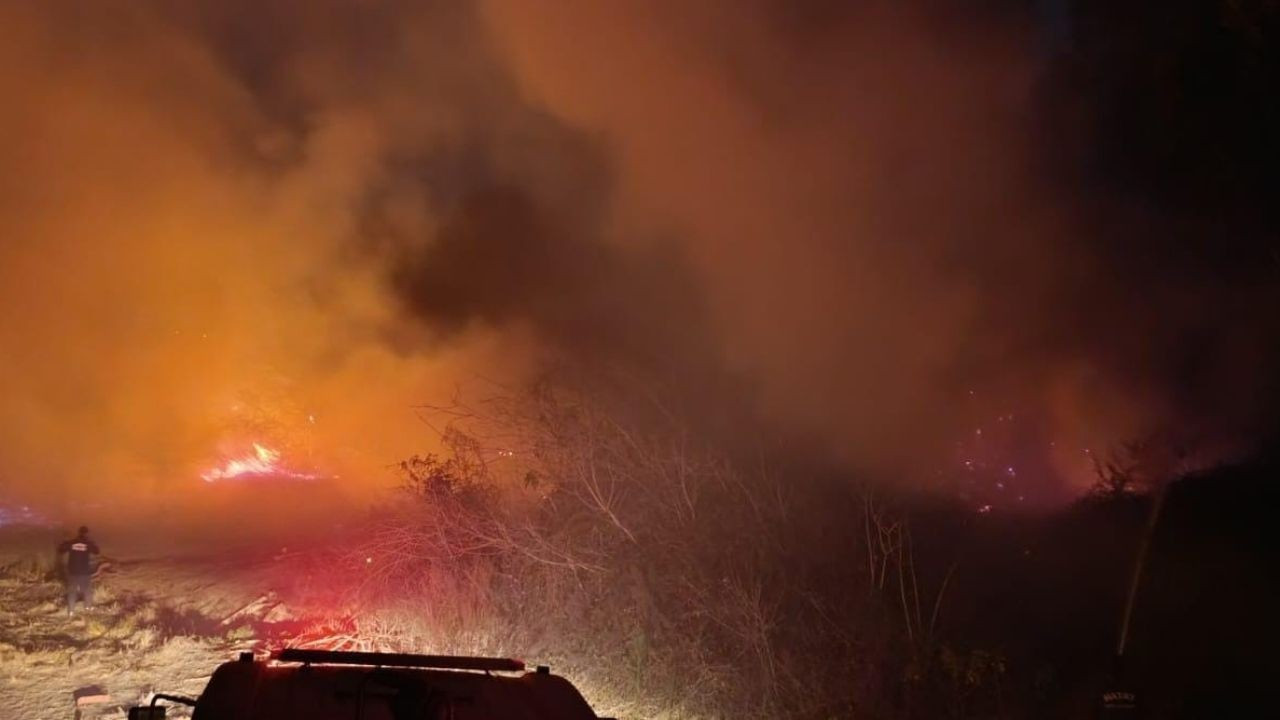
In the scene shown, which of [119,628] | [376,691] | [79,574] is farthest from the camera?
[79,574]

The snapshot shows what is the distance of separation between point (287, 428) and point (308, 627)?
7634mm

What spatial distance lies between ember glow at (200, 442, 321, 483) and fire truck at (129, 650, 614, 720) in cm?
1411

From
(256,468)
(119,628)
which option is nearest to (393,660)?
(119,628)

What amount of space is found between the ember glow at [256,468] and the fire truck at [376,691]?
1411 cm

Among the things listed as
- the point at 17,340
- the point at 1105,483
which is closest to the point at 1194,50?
the point at 1105,483

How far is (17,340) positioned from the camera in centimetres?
1727

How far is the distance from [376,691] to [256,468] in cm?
1516

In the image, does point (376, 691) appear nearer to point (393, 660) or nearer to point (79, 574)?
point (393, 660)

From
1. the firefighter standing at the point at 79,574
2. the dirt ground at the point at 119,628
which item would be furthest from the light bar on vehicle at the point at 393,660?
the firefighter standing at the point at 79,574

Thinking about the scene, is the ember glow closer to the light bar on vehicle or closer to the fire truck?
the fire truck

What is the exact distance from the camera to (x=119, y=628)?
411 inches

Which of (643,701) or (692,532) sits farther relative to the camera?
(692,532)

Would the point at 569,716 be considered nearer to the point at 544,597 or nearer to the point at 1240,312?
the point at 544,597

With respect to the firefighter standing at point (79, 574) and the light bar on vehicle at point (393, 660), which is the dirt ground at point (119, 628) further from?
the light bar on vehicle at point (393, 660)
